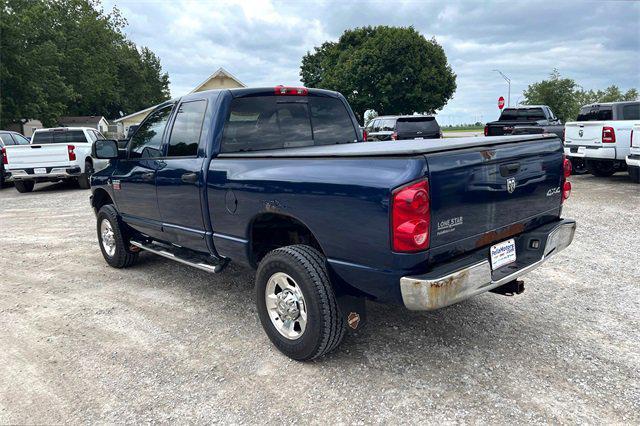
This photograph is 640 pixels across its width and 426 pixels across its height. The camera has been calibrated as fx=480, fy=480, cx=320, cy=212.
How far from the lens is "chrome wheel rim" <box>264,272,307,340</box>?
335cm

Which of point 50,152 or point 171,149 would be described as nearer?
point 171,149

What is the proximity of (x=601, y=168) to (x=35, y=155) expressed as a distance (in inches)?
602

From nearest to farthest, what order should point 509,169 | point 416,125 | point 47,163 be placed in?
1. point 509,169
2. point 47,163
3. point 416,125

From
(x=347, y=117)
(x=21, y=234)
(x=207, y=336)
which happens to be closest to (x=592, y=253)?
(x=347, y=117)

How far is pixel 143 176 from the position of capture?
4910mm

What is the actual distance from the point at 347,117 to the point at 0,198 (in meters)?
12.4

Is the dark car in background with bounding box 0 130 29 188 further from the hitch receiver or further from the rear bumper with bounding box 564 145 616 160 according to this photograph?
the rear bumper with bounding box 564 145 616 160

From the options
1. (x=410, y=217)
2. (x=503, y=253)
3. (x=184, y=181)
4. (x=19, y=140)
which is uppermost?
(x=19, y=140)

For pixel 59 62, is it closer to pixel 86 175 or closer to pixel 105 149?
pixel 86 175

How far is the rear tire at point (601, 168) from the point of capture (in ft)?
41.3

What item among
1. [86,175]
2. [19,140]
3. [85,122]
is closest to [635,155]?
[86,175]

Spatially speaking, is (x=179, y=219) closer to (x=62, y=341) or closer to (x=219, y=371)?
(x=62, y=341)

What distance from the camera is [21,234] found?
8.21 metres

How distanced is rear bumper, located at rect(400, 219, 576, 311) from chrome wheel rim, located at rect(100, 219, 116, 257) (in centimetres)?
428
